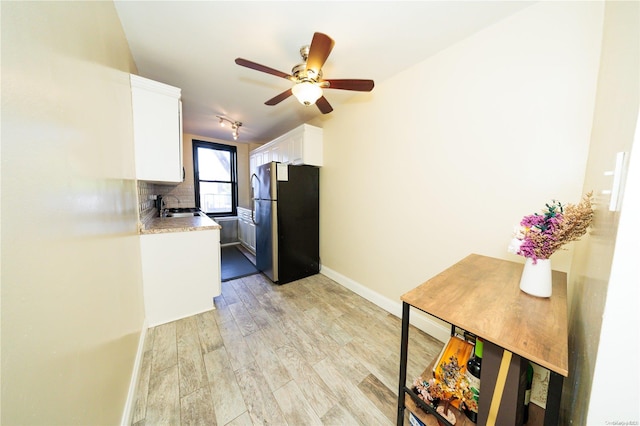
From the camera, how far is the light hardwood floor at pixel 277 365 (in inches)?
45.9

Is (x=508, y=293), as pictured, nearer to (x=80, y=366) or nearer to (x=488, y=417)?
(x=488, y=417)

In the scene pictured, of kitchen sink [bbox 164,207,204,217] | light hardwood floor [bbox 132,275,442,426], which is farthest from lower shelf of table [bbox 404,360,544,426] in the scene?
kitchen sink [bbox 164,207,204,217]

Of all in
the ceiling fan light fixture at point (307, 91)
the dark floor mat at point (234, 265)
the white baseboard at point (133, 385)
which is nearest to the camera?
the white baseboard at point (133, 385)

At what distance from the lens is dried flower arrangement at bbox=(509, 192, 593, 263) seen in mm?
821

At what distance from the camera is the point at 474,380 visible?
89 centimetres

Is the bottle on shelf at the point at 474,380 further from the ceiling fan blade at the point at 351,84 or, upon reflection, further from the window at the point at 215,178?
the window at the point at 215,178

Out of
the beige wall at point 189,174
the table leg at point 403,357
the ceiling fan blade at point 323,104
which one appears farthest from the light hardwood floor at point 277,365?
the beige wall at point 189,174

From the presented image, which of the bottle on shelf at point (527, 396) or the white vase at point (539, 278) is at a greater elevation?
the white vase at point (539, 278)

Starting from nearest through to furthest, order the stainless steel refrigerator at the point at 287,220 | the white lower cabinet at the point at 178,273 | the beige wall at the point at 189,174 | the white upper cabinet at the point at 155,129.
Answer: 1. the white upper cabinet at the point at 155,129
2. the white lower cabinet at the point at 178,273
3. the stainless steel refrigerator at the point at 287,220
4. the beige wall at the point at 189,174

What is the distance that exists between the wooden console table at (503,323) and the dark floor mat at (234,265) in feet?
8.58

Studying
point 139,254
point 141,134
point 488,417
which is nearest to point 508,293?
point 488,417

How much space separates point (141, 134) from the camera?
68.1 inches

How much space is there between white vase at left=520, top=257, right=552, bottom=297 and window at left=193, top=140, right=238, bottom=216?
16.1ft

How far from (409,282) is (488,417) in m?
1.23
